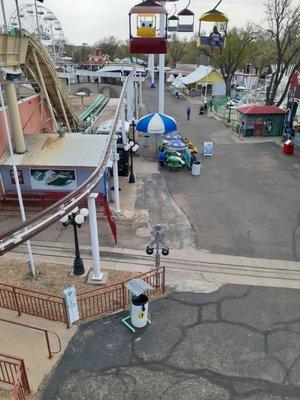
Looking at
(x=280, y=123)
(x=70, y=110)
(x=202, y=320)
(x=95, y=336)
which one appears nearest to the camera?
(x=95, y=336)

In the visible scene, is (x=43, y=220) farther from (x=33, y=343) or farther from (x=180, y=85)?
(x=180, y=85)

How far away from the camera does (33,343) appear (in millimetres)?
9477

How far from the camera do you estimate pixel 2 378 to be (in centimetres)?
846

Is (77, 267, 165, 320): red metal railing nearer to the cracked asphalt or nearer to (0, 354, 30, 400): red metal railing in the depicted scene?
the cracked asphalt

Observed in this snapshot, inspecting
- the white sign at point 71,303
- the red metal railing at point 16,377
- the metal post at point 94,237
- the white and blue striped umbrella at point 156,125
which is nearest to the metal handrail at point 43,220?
the metal post at point 94,237

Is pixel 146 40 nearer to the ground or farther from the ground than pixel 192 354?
farther from the ground

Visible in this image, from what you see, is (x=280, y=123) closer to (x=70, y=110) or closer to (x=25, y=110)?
(x=70, y=110)

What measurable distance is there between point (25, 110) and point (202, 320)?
Answer: 16.4 meters

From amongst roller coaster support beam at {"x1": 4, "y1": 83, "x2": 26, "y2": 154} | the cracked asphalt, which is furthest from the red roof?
the cracked asphalt

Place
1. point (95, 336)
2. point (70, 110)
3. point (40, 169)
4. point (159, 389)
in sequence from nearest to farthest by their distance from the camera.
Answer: point (159, 389) < point (95, 336) < point (40, 169) < point (70, 110)

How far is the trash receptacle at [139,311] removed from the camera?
9.81 metres

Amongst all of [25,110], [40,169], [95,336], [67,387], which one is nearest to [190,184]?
[40,169]

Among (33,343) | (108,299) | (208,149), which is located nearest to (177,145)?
(208,149)

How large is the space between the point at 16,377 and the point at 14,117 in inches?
492
